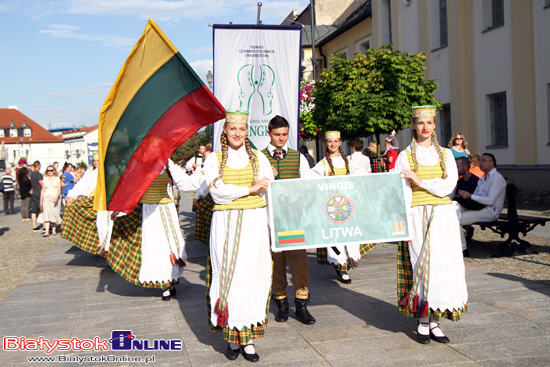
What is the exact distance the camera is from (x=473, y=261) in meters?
8.68

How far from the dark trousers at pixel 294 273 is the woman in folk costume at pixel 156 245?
164 cm

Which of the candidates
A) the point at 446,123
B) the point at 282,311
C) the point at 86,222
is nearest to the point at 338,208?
the point at 282,311

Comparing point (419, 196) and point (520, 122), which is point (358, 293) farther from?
point (520, 122)

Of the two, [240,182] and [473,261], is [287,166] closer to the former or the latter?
[240,182]

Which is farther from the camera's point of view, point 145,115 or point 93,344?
point 145,115

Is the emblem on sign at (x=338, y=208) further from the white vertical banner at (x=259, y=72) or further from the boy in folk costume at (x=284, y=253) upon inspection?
the white vertical banner at (x=259, y=72)

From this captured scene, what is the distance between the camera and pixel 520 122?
54.9ft

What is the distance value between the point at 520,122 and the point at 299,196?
13.8m

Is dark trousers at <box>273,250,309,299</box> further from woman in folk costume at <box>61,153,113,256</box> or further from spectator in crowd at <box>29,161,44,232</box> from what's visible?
spectator in crowd at <box>29,161,44,232</box>

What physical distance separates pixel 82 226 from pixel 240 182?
6.29 meters

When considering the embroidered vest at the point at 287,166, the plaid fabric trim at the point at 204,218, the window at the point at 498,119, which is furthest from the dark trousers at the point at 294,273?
the window at the point at 498,119

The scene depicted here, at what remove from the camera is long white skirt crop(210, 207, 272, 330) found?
484 centimetres

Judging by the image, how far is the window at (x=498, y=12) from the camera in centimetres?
1766

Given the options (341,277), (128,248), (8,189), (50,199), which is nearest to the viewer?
(128,248)
